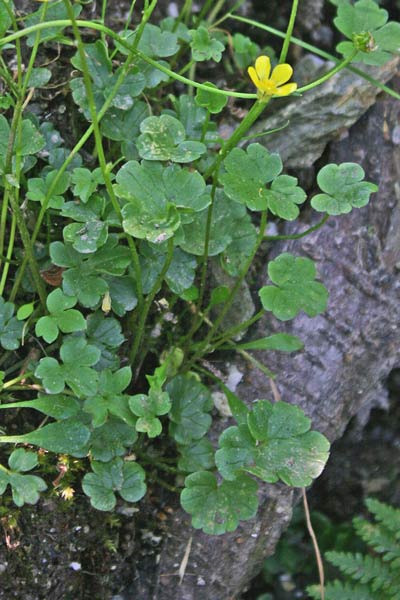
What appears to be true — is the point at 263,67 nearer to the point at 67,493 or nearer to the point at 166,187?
the point at 166,187

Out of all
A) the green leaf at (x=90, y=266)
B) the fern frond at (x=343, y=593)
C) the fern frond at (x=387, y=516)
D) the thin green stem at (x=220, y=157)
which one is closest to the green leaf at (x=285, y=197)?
the thin green stem at (x=220, y=157)

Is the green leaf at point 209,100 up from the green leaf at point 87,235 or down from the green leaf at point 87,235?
Answer: up

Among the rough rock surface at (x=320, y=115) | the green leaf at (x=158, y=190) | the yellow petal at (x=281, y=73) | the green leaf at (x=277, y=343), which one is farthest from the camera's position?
the rough rock surface at (x=320, y=115)

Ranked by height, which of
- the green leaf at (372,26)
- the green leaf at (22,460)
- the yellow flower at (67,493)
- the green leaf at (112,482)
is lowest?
the yellow flower at (67,493)

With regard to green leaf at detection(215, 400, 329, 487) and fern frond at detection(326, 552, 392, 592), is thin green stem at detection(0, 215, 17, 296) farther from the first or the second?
fern frond at detection(326, 552, 392, 592)

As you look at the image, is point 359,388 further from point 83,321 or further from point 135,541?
point 83,321

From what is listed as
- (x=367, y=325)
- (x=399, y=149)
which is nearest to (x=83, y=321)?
(x=367, y=325)

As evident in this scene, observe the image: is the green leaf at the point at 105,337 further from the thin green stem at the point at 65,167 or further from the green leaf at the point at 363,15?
the green leaf at the point at 363,15

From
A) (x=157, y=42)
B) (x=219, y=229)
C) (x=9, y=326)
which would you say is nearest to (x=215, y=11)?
(x=157, y=42)
